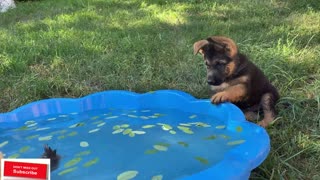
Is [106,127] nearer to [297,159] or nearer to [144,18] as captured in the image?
[297,159]

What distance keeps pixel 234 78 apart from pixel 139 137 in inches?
41.0

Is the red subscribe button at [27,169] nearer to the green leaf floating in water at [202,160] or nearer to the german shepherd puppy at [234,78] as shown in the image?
the green leaf floating in water at [202,160]

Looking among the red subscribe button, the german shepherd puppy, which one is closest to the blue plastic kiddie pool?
the german shepherd puppy

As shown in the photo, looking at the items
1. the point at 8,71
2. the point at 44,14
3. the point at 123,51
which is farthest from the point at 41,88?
the point at 44,14

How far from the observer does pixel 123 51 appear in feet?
20.4

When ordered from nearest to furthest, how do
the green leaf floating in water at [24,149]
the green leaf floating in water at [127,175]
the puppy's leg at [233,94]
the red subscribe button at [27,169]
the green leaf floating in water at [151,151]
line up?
the red subscribe button at [27,169] < the green leaf floating in water at [127,175] < the green leaf floating in water at [151,151] < the green leaf floating in water at [24,149] < the puppy's leg at [233,94]

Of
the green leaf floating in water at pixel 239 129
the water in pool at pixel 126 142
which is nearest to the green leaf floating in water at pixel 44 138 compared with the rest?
the water in pool at pixel 126 142

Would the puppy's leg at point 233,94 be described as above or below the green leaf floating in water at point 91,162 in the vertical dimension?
above

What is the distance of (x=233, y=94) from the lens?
13.2 ft

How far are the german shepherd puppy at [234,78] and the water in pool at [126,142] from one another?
0.31m

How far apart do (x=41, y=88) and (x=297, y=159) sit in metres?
3.06

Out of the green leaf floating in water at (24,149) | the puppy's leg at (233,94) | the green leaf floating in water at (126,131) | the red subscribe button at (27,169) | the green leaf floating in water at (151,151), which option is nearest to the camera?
the red subscribe button at (27,169)

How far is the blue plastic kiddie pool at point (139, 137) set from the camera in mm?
3039

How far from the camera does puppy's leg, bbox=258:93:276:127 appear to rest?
4.03 metres
